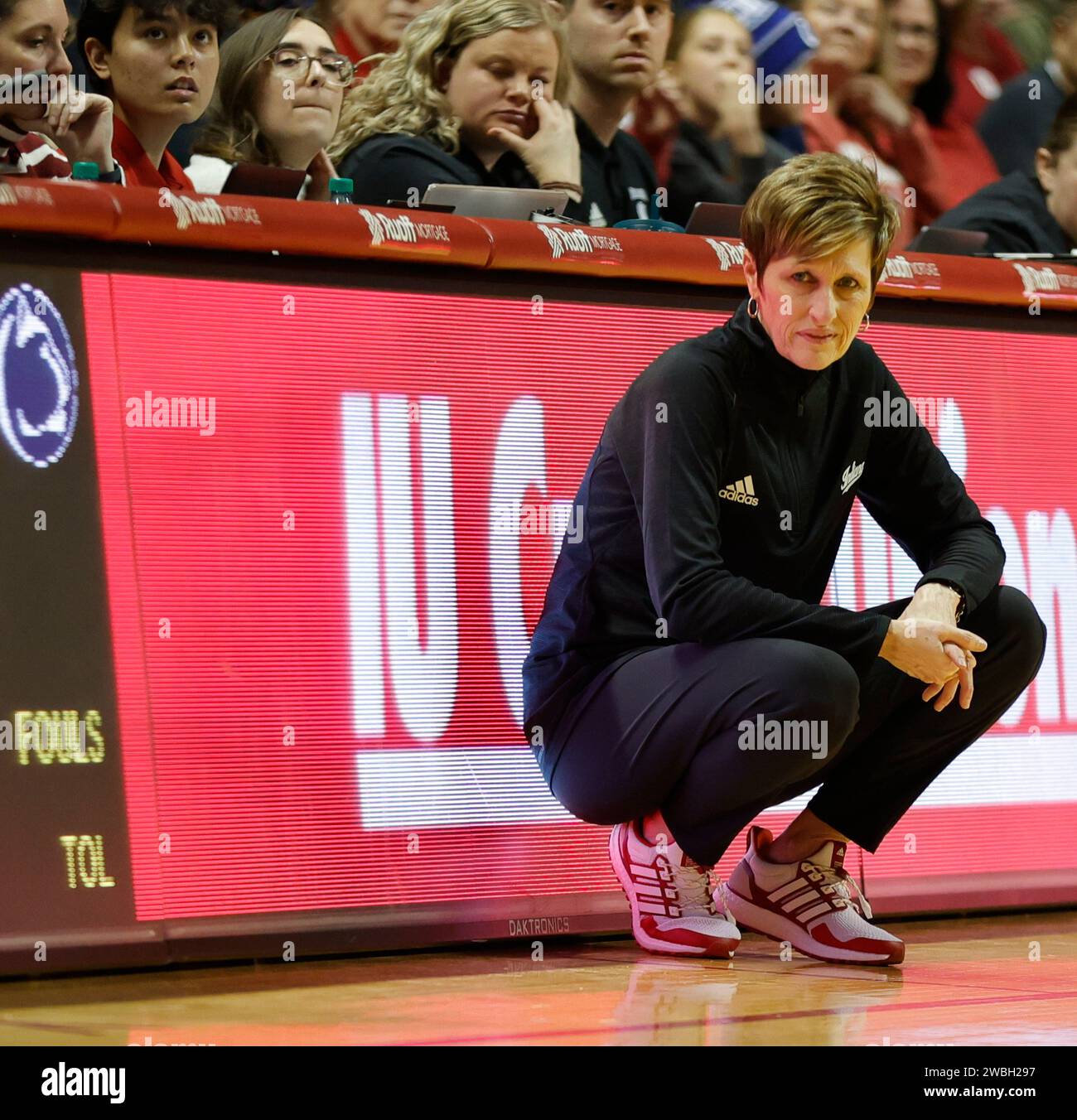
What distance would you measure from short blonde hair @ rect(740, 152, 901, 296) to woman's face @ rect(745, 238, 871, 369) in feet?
0.07

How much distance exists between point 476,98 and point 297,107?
45 centimetres

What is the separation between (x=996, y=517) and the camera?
147 inches

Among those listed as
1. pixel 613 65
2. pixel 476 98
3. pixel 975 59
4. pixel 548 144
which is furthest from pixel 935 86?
pixel 476 98

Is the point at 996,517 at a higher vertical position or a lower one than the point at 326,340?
lower

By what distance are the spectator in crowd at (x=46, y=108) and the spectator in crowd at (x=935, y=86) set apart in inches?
144

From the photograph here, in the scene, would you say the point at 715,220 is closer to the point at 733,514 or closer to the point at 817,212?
the point at 817,212

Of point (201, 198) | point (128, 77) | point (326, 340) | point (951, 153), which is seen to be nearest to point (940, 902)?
point (326, 340)

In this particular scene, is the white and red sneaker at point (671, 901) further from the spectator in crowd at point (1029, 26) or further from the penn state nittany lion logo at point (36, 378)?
the spectator in crowd at point (1029, 26)

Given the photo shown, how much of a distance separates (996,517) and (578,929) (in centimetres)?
128

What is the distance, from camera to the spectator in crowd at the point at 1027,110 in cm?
695

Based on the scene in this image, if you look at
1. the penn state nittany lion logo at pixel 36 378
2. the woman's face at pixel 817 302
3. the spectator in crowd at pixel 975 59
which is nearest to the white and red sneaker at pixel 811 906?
the woman's face at pixel 817 302

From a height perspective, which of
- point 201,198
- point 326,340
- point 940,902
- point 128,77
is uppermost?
point 128,77
